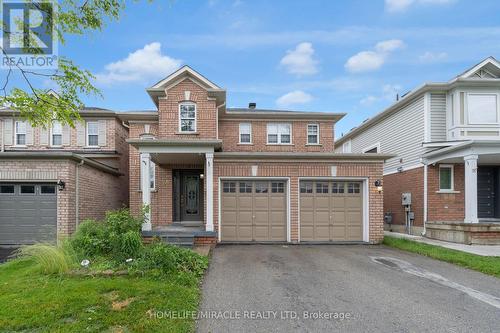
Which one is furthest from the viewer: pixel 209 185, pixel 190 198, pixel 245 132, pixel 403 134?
pixel 245 132

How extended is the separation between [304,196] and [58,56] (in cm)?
863

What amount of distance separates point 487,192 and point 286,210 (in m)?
9.63

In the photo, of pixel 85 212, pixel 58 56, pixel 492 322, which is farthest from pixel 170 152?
pixel 492 322

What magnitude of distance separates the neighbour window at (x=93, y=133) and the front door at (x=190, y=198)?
593cm

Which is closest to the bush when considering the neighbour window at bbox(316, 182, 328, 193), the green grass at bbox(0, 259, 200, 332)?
the green grass at bbox(0, 259, 200, 332)

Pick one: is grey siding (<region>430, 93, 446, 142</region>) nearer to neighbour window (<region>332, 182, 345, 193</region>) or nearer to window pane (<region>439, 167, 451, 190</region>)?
window pane (<region>439, 167, 451, 190</region>)

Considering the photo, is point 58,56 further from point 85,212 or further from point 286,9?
A: point 85,212

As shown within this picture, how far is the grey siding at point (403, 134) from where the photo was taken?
13.1 m

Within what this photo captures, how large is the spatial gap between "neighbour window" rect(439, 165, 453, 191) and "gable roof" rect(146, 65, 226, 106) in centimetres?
1002

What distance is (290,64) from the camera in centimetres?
2062

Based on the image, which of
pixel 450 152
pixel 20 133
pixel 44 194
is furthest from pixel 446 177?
pixel 20 133

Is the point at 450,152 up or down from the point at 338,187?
Result: up

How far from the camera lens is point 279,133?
48.0 ft

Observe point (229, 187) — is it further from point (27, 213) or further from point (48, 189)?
point (27, 213)
